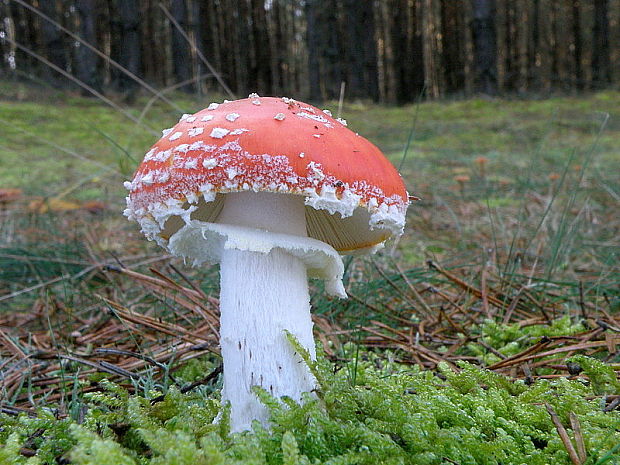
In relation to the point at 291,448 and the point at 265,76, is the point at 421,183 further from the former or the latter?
the point at 265,76

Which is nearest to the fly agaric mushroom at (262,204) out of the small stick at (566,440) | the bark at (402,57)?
the small stick at (566,440)

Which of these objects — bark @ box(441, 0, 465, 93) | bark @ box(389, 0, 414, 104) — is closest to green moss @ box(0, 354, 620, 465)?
bark @ box(389, 0, 414, 104)

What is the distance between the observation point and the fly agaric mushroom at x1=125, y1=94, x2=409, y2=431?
1.35m

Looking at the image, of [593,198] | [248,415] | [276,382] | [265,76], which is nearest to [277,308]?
[276,382]

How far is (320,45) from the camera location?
18031mm

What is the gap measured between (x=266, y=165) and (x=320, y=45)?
17823mm

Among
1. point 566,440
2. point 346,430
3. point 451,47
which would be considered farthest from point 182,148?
point 451,47

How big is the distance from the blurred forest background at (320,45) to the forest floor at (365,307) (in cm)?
752

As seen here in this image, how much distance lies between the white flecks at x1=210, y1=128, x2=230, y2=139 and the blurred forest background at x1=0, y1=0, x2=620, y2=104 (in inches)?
403

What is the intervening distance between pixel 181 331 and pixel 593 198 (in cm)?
442

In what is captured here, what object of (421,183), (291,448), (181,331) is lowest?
(421,183)

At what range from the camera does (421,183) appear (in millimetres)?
6277

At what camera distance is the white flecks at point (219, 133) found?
1.37 metres

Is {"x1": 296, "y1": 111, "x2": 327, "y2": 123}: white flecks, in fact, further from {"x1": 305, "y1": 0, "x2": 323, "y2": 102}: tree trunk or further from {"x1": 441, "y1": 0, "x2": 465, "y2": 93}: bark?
{"x1": 441, "y1": 0, "x2": 465, "y2": 93}: bark
